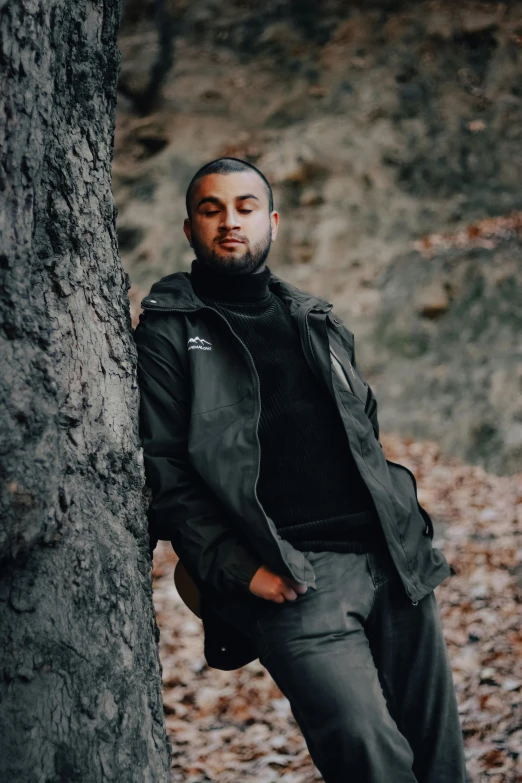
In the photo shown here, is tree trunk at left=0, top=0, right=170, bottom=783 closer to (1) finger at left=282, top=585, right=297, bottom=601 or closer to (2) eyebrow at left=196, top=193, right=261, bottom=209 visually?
(1) finger at left=282, top=585, right=297, bottom=601

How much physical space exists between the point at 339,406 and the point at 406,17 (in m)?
12.1

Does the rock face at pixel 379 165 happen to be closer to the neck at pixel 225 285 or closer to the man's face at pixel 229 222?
the neck at pixel 225 285

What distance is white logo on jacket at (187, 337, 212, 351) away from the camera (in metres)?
2.58

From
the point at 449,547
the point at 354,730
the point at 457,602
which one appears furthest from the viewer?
the point at 449,547

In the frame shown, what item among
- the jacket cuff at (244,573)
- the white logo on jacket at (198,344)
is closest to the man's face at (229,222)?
the white logo on jacket at (198,344)

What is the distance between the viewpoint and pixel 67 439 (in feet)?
6.78

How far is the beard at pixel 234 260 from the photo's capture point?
2.84m

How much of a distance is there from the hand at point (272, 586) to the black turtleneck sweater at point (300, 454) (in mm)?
168

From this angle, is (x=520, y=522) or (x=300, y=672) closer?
(x=300, y=672)

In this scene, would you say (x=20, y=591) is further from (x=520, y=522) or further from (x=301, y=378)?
(x=520, y=522)

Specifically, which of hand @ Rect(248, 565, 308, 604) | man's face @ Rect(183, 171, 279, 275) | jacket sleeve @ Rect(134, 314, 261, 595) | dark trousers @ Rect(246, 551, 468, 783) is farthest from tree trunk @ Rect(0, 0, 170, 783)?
man's face @ Rect(183, 171, 279, 275)

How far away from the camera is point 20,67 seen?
1.85m

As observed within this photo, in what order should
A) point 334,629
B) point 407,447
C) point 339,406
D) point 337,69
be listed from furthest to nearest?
1. point 337,69
2. point 407,447
3. point 339,406
4. point 334,629

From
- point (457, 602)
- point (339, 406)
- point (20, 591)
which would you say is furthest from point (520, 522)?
point (20, 591)
